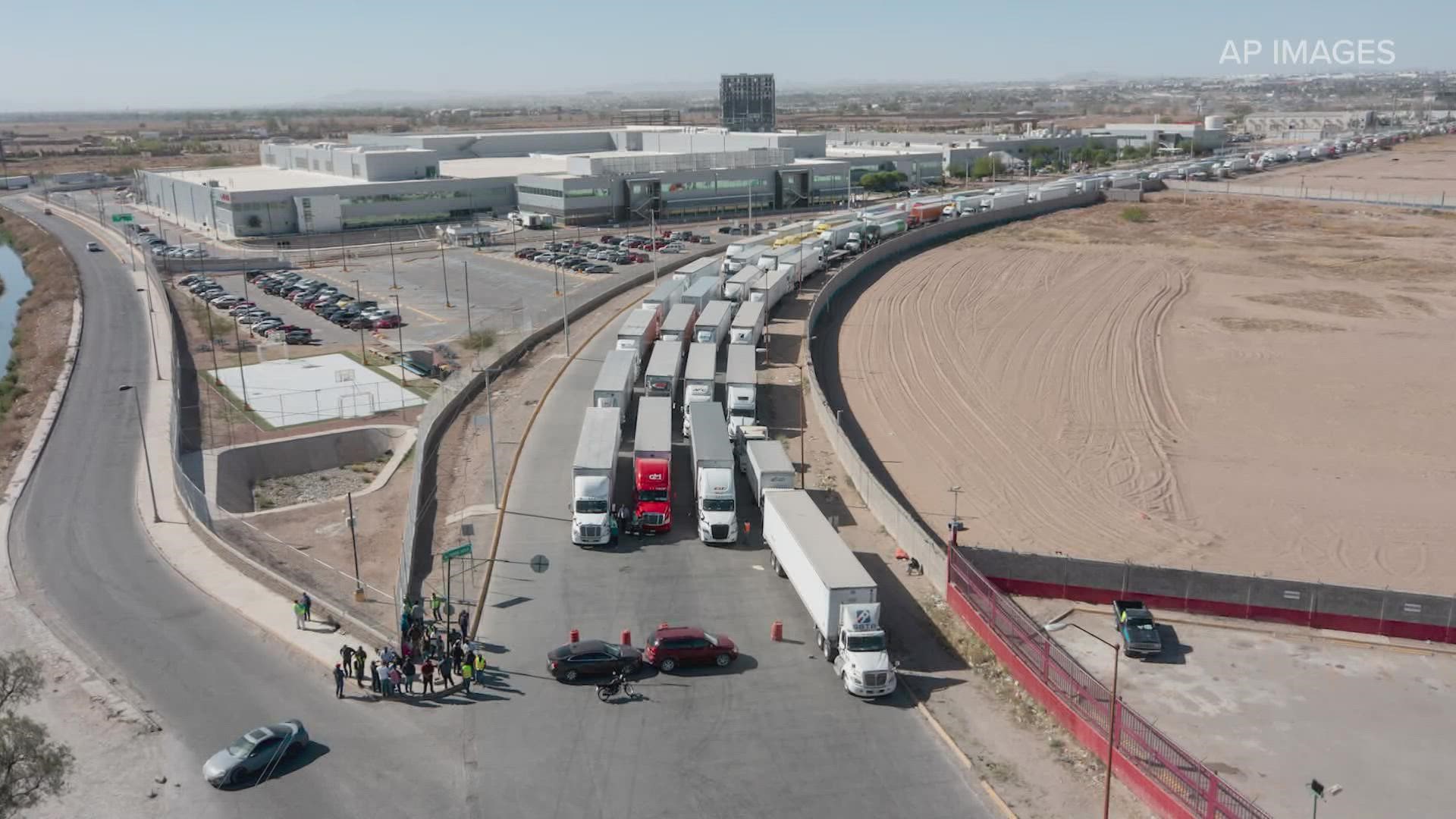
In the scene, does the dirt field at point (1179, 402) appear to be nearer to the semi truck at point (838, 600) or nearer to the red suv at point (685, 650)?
the semi truck at point (838, 600)

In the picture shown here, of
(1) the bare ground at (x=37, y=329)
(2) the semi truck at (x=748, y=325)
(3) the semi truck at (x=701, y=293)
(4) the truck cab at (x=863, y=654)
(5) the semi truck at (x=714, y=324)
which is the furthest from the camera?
(3) the semi truck at (x=701, y=293)

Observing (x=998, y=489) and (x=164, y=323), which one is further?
(x=164, y=323)

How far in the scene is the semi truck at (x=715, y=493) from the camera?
2325cm

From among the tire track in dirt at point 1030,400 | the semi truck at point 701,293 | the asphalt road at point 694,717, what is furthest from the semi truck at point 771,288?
the asphalt road at point 694,717

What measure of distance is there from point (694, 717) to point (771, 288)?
105 ft

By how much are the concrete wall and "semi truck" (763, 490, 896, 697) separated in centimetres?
1393

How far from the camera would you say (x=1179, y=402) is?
34.5 meters

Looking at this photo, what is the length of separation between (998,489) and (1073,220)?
187 ft

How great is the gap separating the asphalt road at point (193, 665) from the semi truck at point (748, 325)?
19.4 meters

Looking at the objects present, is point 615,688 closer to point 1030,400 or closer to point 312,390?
point 1030,400

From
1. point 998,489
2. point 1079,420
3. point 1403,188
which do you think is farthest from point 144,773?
point 1403,188

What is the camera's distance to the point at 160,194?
9112cm

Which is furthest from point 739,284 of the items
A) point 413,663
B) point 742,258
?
point 413,663

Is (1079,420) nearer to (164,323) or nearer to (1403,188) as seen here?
(164,323)
